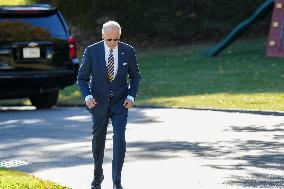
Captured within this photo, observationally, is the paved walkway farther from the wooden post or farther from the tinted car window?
the wooden post

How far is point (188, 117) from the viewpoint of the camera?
1709 cm

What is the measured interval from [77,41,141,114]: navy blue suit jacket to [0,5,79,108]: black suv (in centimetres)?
928

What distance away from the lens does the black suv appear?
1836 centimetres

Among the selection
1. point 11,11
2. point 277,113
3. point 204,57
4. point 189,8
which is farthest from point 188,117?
point 189,8

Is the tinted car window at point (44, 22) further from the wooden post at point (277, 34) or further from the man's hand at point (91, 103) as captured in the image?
the wooden post at point (277, 34)

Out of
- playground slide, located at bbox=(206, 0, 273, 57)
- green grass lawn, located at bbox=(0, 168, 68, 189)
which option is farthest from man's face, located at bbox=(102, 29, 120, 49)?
playground slide, located at bbox=(206, 0, 273, 57)

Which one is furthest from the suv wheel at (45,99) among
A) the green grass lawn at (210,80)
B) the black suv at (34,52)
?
the green grass lawn at (210,80)

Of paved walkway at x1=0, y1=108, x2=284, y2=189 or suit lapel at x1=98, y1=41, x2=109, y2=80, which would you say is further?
paved walkway at x1=0, y1=108, x2=284, y2=189

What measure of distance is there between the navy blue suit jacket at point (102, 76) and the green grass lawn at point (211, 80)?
871 cm

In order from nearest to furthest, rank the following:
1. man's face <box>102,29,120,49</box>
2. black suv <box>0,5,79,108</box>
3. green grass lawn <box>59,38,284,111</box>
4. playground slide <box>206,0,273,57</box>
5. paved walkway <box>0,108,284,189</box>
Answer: man's face <box>102,29,120,49</box> < paved walkway <box>0,108,284,189</box> < black suv <box>0,5,79,108</box> < green grass lawn <box>59,38,284,111</box> < playground slide <box>206,0,273,57</box>

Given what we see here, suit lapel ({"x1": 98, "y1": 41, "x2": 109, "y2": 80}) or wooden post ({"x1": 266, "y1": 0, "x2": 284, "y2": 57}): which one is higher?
suit lapel ({"x1": 98, "y1": 41, "x2": 109, "y2": 80})

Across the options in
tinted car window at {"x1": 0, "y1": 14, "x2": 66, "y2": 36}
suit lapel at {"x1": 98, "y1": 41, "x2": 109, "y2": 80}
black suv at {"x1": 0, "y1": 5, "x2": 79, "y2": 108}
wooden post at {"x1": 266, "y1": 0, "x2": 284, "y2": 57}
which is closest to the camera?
suit lapel at {"x1": 98, "y1": 41, "x2": 109, "y2": 80}

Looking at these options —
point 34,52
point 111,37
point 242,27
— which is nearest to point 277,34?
point 242,27

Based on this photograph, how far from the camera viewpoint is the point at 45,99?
19797 millimetres
